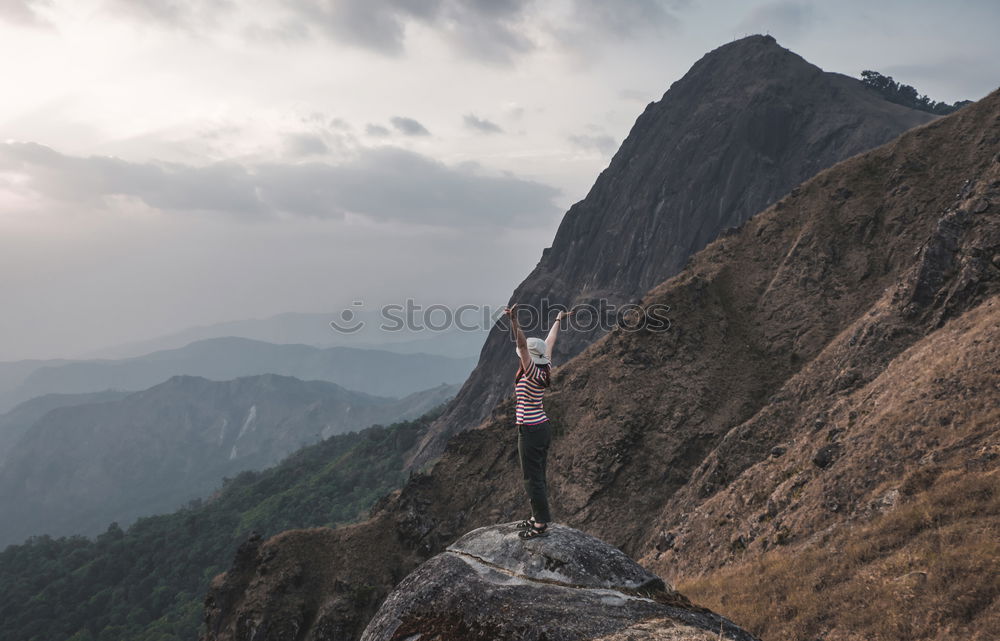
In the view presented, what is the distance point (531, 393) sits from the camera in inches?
376

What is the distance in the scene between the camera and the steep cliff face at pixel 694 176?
398 ft

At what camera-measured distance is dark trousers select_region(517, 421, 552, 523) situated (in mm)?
9594

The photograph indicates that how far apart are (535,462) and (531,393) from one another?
1333 millimetres

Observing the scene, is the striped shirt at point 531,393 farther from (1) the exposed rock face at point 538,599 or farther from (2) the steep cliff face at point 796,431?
(2) the steep cliff face at point 796,431

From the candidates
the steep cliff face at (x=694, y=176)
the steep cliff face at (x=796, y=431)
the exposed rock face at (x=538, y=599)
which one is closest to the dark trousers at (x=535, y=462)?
the exposed rock face at (x=538, y=599)

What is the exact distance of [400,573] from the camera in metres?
→ 40.0

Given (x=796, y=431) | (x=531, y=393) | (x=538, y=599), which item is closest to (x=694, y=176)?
(x=796, y=431)

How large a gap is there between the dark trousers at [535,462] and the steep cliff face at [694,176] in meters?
109

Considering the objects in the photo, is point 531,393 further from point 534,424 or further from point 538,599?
point 538,599

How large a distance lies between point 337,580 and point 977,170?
58588 mm

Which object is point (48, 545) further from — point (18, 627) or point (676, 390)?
point (676, 390)

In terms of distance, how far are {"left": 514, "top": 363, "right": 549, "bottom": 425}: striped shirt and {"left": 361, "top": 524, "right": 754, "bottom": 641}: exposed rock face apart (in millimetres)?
2117

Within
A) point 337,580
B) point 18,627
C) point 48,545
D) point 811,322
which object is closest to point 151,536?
point 18,627

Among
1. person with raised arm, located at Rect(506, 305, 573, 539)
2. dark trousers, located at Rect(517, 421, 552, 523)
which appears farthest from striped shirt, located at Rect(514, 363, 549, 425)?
dark trousers, located at Rect(517, 421, 552, 523)
